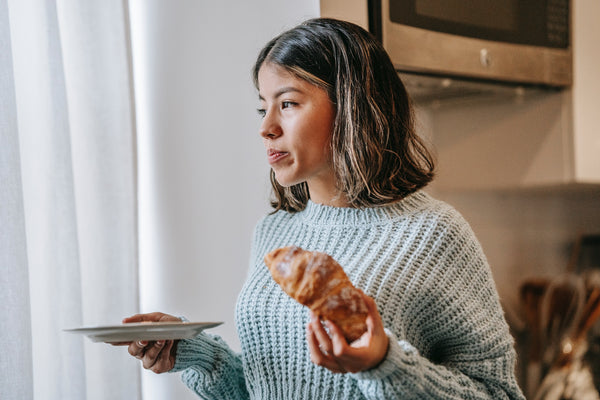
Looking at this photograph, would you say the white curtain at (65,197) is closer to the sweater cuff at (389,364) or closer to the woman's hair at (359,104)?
the woman's hair at (359,104)

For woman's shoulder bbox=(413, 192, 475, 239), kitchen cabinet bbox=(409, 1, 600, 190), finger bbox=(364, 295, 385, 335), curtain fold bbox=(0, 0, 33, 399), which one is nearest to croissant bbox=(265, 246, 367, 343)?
finger bbox=(364, 295, 385, 335)

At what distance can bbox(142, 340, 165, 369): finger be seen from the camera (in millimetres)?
1019

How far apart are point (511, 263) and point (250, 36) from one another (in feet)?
3.85

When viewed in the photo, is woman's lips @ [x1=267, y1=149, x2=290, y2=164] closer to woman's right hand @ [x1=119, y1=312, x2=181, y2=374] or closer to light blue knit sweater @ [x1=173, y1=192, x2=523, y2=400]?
light blue knit sweater @ [x1=173, y1=192, x2=523, y2=400]

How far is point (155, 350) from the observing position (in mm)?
1021

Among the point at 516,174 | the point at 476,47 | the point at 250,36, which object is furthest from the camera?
the point at 516,174

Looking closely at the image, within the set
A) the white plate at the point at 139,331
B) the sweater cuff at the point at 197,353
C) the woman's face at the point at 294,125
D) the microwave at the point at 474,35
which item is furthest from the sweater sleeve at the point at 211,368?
the microwave at the point at 474,35

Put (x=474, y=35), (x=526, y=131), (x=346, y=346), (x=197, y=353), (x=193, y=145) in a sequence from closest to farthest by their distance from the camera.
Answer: (x=346, y=346) → (x=197, y=353) → (x=193, y=145) → (x=474, y=35) → (x=526, y=131)

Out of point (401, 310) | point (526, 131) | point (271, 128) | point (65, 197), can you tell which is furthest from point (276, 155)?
point (526, 131)

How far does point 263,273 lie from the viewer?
110 cm

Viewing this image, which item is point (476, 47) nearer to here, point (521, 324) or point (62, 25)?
point (62, 25)

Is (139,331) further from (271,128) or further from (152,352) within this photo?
(271,128)

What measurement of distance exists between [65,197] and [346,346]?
0.62m

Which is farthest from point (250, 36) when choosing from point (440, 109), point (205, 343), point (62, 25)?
point (440, 109)
